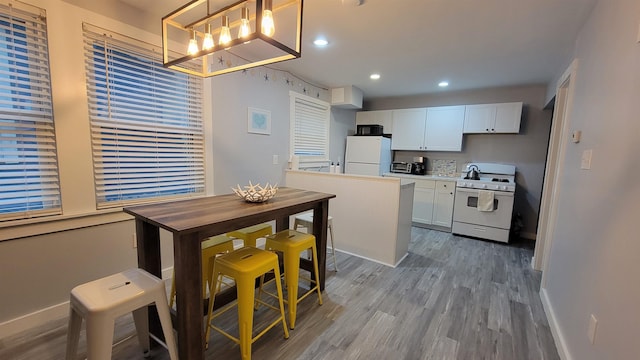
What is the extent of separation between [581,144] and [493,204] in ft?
7.13

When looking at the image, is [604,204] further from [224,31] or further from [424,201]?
[424,201]

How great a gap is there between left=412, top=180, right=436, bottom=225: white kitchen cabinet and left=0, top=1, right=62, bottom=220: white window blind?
4.43m

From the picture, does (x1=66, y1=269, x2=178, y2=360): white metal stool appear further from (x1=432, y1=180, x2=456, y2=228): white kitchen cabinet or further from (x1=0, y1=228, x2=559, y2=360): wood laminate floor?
(x1=432, y1=180, x2=456, y2=228): white kitchen cabinet

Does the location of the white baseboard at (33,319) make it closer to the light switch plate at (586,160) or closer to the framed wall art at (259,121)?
the framed wall art at (259,121)

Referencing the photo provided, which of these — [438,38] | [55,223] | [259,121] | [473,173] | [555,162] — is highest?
[438,38]

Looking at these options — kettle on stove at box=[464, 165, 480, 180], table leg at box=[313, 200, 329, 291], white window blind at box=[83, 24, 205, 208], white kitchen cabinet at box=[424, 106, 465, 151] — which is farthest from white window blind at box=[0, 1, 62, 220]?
kettle on stove at box=[464, 165, 480, 180]

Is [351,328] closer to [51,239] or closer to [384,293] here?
[384,293]

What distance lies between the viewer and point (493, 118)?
4.13 m

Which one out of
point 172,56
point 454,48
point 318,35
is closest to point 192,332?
point 172,56

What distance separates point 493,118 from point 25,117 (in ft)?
17.4

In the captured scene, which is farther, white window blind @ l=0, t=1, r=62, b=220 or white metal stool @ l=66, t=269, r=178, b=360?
white window blind @ l=0, t=1, r=62, b=220

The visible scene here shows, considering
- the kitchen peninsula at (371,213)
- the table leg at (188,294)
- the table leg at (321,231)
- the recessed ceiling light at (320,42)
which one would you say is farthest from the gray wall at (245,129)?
the table leg at (188,294)

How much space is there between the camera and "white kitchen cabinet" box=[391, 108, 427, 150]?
477 centimetres

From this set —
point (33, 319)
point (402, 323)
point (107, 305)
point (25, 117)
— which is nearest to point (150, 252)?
point (107, 305)
